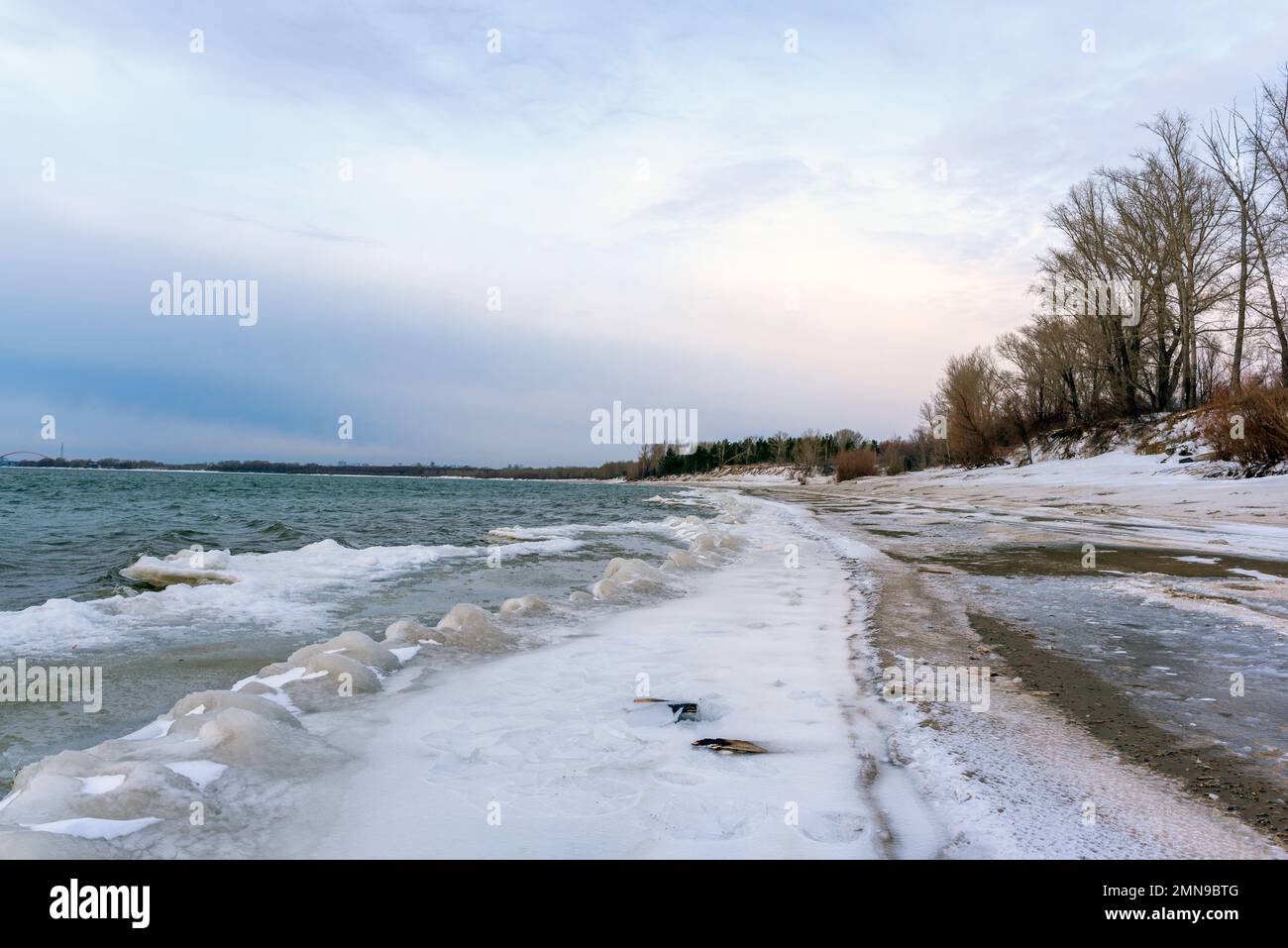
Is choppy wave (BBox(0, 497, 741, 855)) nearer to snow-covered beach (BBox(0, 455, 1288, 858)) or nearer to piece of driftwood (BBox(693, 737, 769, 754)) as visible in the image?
snow-covered beach (BBox(0, 455, 1288, 858))

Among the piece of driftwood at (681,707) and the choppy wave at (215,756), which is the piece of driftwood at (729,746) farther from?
the choppy wave at (215,756)

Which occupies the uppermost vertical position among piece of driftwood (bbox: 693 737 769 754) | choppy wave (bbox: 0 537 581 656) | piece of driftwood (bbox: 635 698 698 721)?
piece of driftwood (bbox: 693 737 769 754)

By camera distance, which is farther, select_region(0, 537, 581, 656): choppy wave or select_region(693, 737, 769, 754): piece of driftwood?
select_region(0, 537, 581, 656): choppy wave

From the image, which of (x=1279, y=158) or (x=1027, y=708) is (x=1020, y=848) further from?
(x=1279, y=158)

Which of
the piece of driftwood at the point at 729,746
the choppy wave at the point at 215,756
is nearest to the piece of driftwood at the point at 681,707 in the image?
the piece of driftwood at the point at 729,746

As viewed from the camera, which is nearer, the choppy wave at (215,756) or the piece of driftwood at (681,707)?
the choppy wave at (215,756)

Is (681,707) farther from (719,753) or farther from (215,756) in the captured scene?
(215,756)

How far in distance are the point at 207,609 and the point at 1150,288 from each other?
116 ft

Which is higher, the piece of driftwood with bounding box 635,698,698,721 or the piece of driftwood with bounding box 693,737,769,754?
the piece of driftwood with bounding box 693,737,769,754

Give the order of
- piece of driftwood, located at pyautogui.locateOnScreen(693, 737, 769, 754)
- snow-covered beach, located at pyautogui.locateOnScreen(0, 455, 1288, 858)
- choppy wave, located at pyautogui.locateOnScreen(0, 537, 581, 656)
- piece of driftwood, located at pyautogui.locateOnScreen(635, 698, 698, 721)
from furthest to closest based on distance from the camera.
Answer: choppy wave, located at pyautogui.locateOnScreen(0, 537, 581, 656) < piece of driftwood, located at pyautogui.locateOnScreen(635, 698, 698, 721) < piece of driftwood, located at pyautogui.locateOnScreen(693, 737, 769, 754) < snow-covered beach, located at pyautogui.locateOnScreen(0, 455, 1288, 858)

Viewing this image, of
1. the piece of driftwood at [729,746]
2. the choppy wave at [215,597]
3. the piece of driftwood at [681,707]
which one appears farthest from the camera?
the choppy wave at [215,597]

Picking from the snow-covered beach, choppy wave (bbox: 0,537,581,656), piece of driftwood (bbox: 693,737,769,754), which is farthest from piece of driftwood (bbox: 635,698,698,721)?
choppy wave (bbox: 0,537,581,656)

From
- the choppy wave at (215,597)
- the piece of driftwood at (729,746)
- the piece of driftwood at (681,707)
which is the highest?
the piece of driftwood at (729,746)
